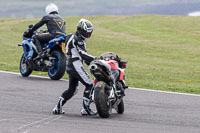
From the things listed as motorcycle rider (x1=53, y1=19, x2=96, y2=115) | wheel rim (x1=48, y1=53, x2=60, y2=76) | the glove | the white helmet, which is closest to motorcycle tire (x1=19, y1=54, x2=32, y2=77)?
the glove

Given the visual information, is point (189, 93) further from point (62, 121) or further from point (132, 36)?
point (132, 36)

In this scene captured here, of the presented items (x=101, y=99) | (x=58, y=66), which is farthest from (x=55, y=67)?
(x=101, y=99)

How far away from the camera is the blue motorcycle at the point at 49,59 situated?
12648 mm

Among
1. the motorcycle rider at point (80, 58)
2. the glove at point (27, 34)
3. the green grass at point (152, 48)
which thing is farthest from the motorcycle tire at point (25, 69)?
the motorcycle rider at point (80, 58)

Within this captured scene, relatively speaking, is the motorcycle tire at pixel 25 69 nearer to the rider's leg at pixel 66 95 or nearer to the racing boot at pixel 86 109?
the rider's leg at pixel 66 95

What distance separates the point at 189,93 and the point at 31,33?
508 cm

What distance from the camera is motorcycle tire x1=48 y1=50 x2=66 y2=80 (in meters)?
12.6

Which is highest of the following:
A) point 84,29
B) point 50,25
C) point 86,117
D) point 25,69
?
point 50,25

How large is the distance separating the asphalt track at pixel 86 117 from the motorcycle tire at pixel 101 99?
15 centimetres

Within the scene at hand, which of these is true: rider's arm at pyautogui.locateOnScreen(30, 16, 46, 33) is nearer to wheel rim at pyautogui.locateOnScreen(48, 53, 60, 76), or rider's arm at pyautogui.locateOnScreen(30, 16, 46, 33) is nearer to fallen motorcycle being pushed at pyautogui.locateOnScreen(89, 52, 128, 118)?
wheel rim at pyautogui.locateOnScreen(48, 53, 60, 76)

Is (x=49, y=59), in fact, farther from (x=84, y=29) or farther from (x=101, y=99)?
(x=101, y=99)

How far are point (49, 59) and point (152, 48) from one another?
63.9ft

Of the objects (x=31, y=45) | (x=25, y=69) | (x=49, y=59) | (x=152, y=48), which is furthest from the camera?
(x=152, y=48)

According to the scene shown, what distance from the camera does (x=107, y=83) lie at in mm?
7605
